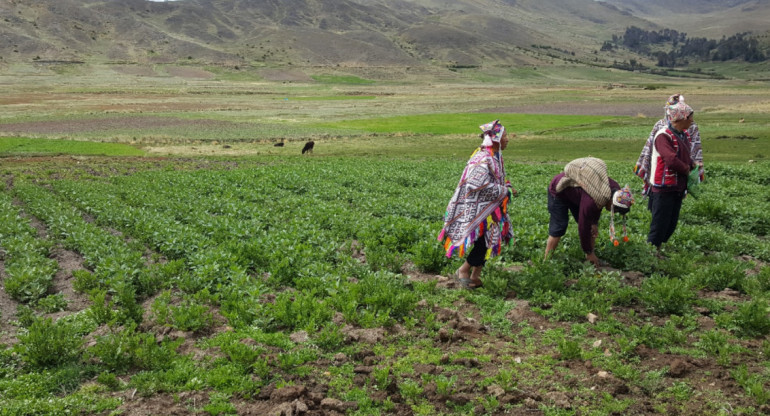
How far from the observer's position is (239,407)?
19.5 feet

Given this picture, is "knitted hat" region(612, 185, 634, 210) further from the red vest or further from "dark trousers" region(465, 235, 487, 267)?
"dark trousers" region(465, 235, 487, 267)

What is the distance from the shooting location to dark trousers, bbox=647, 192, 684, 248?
10.1 m

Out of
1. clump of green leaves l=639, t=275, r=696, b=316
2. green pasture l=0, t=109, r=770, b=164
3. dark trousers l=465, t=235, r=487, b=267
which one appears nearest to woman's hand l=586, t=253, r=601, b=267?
clump of green leaves l=639, t=275, r=696, b=316

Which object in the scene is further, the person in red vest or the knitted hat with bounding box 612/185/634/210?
the person in red vest

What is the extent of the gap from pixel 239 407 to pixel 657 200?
8676mm

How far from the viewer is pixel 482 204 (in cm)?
899

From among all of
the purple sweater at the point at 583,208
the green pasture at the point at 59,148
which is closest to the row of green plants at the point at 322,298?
the purple sweater at the point at 583,208

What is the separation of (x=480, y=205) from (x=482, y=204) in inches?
1.5

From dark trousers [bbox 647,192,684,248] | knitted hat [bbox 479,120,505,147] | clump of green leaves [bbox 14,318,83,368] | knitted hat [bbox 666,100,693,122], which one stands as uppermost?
knitted hat [bbox 666,100,693,122]

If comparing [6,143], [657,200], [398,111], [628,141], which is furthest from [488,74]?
[657,200]

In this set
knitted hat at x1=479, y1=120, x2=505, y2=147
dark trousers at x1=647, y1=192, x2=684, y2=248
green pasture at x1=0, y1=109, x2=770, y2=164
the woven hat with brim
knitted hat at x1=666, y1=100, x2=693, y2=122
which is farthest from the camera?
green pasture at x1=0, y1=109, x2=770, y2=164

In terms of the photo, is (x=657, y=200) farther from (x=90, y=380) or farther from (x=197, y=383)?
(x=90, y=380)

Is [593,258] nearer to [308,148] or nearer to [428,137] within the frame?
[308,148]

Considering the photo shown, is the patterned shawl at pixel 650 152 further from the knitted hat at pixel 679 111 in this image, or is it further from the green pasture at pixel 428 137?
the green pasture at pixel 428 137
